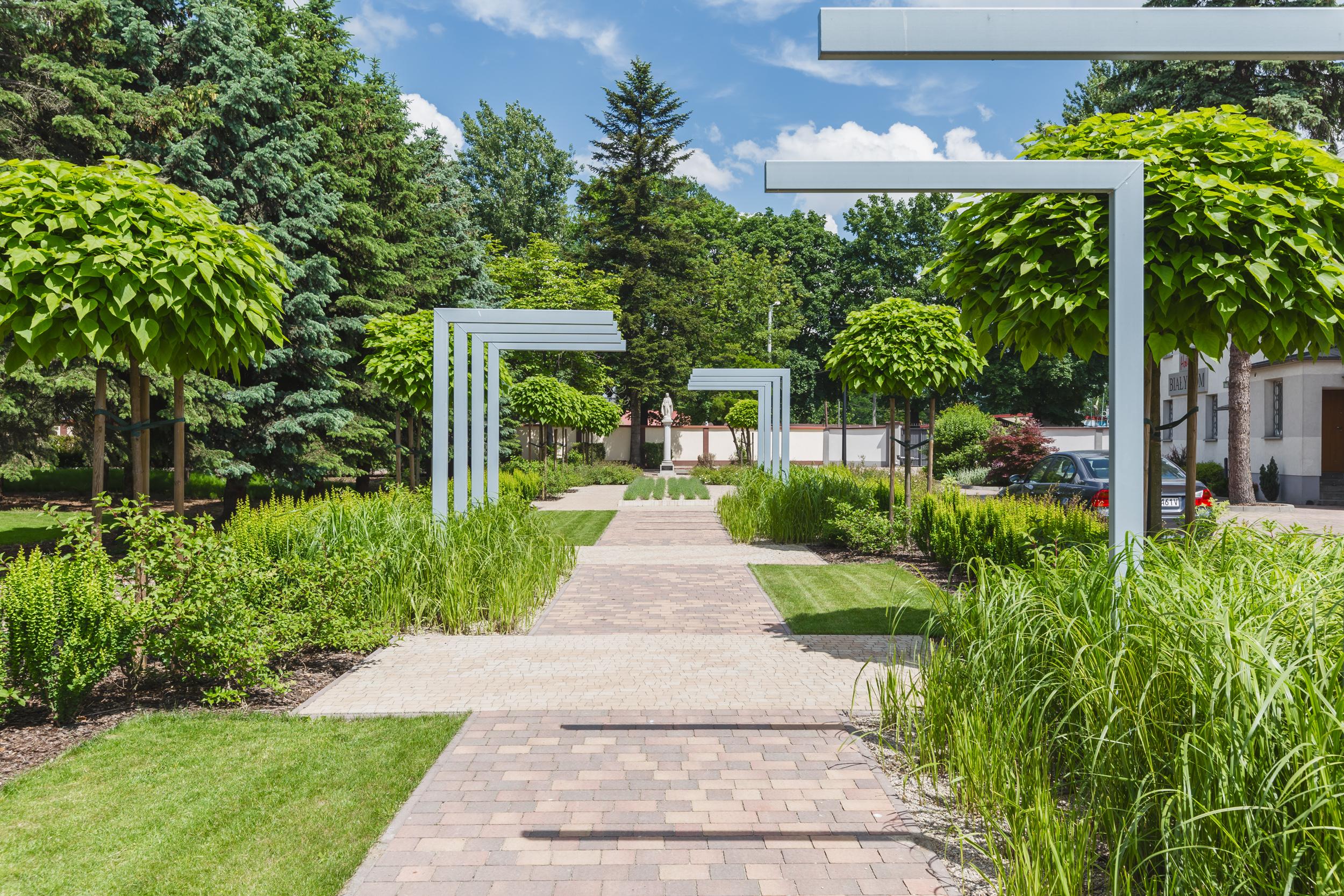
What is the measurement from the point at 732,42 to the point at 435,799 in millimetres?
6376

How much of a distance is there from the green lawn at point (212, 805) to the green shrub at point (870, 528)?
759 cm

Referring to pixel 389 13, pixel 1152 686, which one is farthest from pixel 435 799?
pixel 389 13

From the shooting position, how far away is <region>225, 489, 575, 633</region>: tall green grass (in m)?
6.46

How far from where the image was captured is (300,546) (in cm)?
636

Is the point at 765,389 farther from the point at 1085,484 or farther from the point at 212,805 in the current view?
the point at 212,805

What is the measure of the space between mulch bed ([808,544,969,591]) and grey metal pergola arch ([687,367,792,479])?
267 inches

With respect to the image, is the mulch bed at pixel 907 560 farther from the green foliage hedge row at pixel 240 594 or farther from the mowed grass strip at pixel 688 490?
the mowed grass strip at pixel 688 490

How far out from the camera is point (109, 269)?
436cm

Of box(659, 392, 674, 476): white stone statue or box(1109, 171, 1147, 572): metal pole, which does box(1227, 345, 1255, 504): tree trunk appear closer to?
box(659, 392, 674, 476): white stone statue

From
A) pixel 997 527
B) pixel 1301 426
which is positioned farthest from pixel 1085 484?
pixel 1301 426

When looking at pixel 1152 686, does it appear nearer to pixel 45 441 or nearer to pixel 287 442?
pixel 287 442

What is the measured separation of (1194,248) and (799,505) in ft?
29.4

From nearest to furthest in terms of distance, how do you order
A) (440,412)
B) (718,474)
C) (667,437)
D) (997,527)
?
(997,527), (440,412), (718,474), (667,437)

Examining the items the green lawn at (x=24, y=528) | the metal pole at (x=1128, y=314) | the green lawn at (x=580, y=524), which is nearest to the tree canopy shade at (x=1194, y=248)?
the metal pole at (x=1128, y=314)
